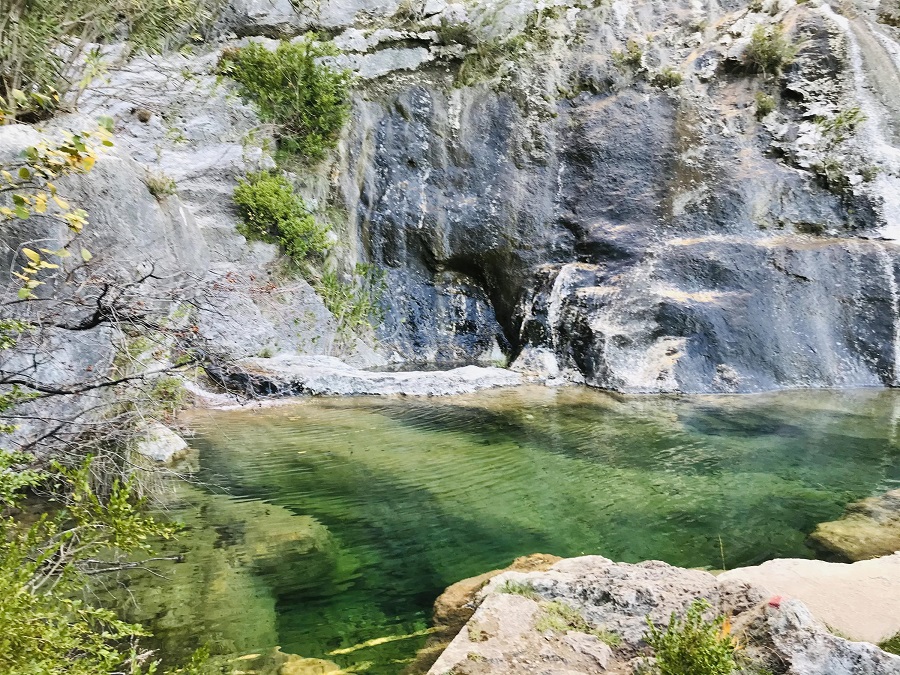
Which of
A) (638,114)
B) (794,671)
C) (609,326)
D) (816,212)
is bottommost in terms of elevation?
(609,326)

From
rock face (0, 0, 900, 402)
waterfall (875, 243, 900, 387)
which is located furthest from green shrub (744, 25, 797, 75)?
waterfall (875, 243, 900, 387)

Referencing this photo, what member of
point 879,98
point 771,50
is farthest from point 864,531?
point 771,50

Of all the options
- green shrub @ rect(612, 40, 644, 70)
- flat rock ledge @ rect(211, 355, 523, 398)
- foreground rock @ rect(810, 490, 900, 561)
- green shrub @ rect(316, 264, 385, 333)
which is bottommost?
flat rock ledge @ rect(211, 355, 523, 398)

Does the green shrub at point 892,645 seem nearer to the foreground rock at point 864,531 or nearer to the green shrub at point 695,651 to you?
the green shrub at point 695,651

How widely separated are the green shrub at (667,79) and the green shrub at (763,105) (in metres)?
2.02

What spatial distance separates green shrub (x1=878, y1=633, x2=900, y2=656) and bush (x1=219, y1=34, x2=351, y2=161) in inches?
556

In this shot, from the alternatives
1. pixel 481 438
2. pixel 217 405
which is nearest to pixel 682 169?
pixel 481 438

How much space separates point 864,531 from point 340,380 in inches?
302

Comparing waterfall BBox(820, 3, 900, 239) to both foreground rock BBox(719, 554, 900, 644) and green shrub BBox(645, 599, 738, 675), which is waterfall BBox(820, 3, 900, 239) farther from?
green shrub BBox(645, 599, 738, 675)

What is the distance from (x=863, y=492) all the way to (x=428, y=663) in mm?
4976

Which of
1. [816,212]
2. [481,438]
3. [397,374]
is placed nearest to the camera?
[481,438]

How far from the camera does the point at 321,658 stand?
308 cm

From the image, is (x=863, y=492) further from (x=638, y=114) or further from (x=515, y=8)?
(x=515, y=8)

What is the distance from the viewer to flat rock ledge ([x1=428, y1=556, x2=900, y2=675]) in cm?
212
